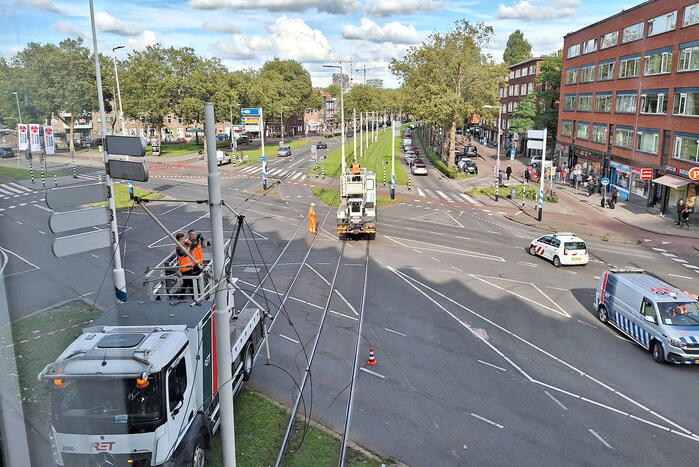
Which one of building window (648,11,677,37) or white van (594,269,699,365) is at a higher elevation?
building window (648,11,677,37)

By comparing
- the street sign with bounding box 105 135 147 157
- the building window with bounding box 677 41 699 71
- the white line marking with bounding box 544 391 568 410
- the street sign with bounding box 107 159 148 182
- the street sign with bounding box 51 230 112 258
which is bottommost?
the white line marking with bounding box 544 391 568 410

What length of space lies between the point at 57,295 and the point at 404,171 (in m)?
49.0

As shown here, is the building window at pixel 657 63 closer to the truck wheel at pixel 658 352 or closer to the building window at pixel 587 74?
the building window at pixel 587 74

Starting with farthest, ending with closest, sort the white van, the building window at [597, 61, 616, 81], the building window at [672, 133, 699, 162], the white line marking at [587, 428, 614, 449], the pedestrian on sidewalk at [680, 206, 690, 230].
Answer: the building window at [597, 61, 616, 81] → the building window at [672, 133, 699, 162] → the pedestrian on sidewalk at [680, 206, 690, 230] → the white van → the white line marking at [587, 428, 614, 449]

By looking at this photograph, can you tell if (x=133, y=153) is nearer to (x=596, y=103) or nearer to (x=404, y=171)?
(x=596, y=103)

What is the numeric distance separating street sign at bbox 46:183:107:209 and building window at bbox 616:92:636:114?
4532 centimetres

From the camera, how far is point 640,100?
4359cm

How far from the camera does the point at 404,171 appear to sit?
65.1 metres

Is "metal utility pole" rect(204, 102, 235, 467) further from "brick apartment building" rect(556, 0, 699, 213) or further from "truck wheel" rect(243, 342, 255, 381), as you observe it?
"brick apartment building" rect(556, 0, 699, 213)

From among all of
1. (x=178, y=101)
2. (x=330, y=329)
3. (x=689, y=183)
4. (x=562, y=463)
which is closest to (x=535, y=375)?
(x=562, y=463)

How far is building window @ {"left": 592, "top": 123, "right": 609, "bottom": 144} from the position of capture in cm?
5078

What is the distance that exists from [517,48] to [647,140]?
102m

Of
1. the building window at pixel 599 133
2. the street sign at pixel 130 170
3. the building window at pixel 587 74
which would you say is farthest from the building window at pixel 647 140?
the street sign at pixel 130 170

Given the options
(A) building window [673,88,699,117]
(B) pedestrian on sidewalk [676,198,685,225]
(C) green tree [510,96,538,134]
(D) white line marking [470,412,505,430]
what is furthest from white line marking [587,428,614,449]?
(C) green tree [510,96,538,134]
